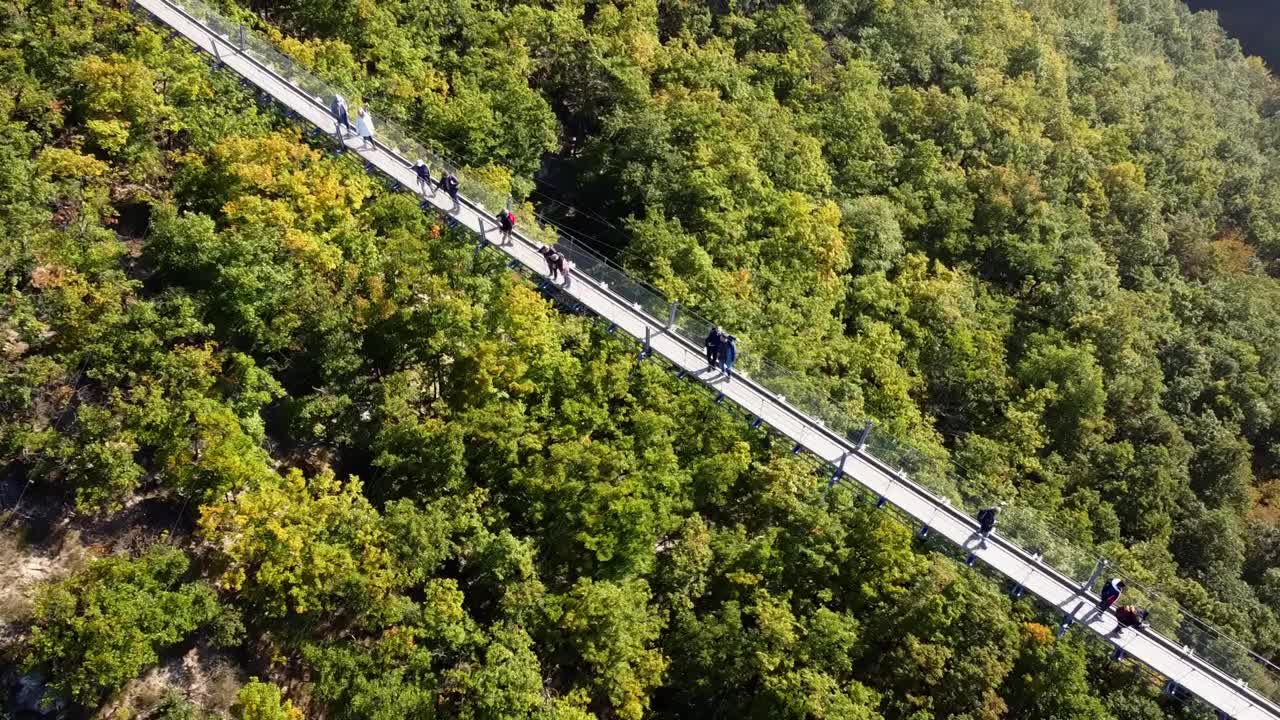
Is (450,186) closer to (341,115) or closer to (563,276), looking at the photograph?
(563,276)

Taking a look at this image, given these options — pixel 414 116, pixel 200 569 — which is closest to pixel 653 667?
pixel 200 569

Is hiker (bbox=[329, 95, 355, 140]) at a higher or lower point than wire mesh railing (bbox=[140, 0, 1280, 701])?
lower

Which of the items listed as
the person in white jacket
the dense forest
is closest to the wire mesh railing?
the person in white jacket

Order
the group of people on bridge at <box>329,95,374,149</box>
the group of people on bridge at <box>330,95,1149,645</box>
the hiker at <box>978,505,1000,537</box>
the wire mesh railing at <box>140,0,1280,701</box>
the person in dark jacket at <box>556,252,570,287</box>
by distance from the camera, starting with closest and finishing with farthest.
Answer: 1. the group of people on bridge at <box>330,95,1149,645</box>
2. the wire mesh railing at <box>140,0,1280,701</box>
3. the hiker at <box>978,505,1000,537</box>
4. the person in dark jacket at <box>556,252,570,287</box>
5. the group of people on bridge at <box>329,95,374,149</box>

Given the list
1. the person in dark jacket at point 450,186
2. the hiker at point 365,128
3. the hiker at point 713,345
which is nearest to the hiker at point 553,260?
the person in dark jacket at point 450,186

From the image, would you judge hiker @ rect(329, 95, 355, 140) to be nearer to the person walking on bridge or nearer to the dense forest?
the dense forest

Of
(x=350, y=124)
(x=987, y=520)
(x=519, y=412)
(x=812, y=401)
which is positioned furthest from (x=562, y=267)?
(x=987, y=520)

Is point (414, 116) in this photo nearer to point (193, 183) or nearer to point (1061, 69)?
point (193, 183)

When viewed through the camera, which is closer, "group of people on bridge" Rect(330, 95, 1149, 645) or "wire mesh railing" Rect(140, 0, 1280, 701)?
"group of people on bridge" Rect(330, 95, 1149, 645)
